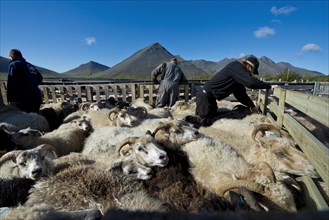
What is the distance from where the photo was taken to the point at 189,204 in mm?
2568

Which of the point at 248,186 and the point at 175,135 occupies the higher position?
the point at 175,135

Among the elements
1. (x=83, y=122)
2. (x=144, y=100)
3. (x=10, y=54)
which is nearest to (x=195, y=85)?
(x=144, y=100)

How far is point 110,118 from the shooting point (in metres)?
6.20

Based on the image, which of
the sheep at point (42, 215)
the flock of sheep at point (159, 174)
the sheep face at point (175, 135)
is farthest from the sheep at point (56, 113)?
the sheep at point (42, 215)

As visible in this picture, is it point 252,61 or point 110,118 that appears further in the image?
point 110,118

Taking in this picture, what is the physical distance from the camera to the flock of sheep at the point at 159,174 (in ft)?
7.99

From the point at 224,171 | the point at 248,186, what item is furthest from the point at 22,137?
the point at 248,186

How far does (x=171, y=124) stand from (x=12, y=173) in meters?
2.79

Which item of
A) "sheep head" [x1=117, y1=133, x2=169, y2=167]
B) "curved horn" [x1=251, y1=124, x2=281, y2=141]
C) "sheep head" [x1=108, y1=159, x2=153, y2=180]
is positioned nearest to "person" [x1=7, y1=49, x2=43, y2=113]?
"sheep head" [x1=117, y1=133, x2=169, y2=167]

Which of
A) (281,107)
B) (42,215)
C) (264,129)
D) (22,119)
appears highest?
(281,107)

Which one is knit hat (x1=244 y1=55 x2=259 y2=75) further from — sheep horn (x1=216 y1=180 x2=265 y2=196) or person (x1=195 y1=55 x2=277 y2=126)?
sheep horn (x1=216 y1=180 x2=265 y2=196)

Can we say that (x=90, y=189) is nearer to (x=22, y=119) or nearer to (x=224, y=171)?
(x=224, y=171)

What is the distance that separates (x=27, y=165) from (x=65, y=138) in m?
2.06

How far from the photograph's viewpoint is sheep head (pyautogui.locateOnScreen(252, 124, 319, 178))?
9.36 feet
